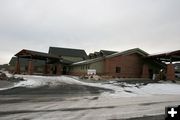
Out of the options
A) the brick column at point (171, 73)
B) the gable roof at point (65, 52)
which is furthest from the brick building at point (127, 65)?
the gable roof at point (65, 52)

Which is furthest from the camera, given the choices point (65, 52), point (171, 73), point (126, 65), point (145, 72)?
point (65, 52)

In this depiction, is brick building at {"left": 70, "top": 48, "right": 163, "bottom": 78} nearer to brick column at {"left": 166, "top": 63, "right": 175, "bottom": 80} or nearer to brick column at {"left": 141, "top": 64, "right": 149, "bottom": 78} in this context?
brick column at {"left": 141, "top": 64, "right": 149, "bottom": 78}

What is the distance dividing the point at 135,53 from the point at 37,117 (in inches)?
1481

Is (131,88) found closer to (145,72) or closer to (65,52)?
(145,72)

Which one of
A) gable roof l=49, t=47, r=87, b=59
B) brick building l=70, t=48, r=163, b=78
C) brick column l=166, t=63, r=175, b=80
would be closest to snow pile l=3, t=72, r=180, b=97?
brick column l=166, t=63, r=175, b=80

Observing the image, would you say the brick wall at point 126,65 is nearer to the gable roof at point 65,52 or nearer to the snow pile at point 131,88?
the snow pile at point 131,88

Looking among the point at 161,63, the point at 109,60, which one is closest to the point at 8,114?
the point at 109,60

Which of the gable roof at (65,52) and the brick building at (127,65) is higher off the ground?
the gable roof at (65,52)

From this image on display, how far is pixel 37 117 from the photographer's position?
946cm

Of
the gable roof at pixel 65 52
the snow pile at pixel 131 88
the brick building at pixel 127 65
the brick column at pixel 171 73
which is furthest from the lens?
the gable roof at pixel 65 52

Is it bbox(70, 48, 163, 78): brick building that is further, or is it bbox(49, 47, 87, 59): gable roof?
bbox(49, 47, 87, 59): gable roof

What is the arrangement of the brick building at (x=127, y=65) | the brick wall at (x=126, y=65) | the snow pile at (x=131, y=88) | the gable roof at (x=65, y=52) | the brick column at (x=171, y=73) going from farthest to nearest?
the gable roof at (x=65, y=52), the brick building at (x=127, y=65), the brick wall at (x=126, y=65), the brick column at (x=171, y=73), the snow pile at (x=131, y=88)

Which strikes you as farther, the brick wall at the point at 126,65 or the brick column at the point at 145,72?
the brick column at the point at 145,72

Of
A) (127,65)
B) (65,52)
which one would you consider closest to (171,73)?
(127,65)
